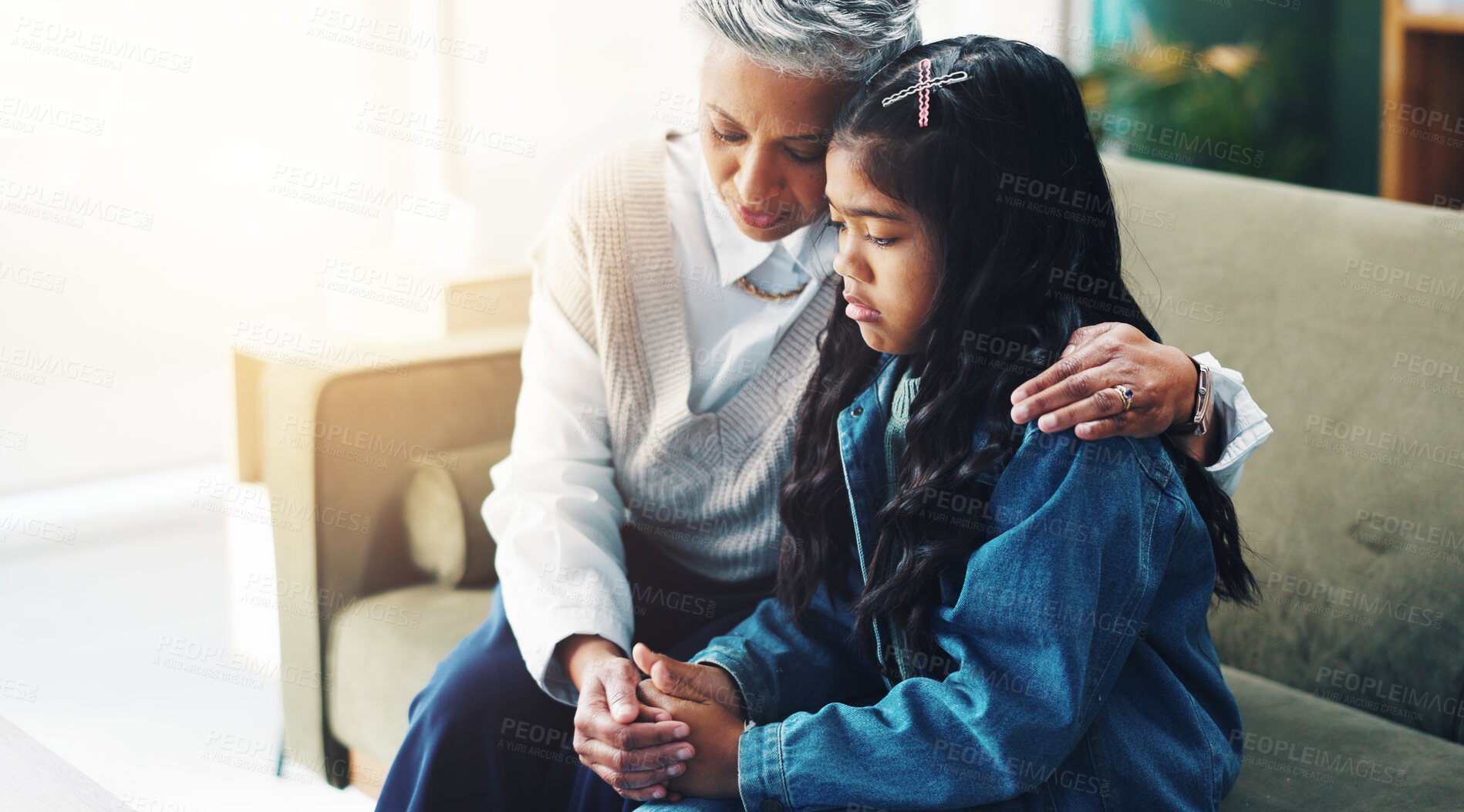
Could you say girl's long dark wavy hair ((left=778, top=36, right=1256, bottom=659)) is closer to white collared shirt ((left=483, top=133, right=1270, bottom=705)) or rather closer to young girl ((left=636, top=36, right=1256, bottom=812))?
young girl ((left=636, top=36, right=1256, bottom=812))

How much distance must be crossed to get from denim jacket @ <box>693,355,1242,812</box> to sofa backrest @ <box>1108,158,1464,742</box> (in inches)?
14.8

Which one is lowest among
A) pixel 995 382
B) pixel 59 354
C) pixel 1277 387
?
pixel 59 354

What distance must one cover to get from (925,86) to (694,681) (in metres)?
0.56

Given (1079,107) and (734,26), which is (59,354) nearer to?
(734,26)

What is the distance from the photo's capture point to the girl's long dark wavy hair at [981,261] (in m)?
0.96

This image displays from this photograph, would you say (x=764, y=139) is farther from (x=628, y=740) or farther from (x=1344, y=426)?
(x=1344, y=426)

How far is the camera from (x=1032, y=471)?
0.94 meters

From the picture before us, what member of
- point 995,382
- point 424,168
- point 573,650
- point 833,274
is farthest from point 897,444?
point 424,168

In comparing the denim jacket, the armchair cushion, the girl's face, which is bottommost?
the armchair cushion

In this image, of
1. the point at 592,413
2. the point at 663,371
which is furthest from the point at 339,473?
the point at 663,371

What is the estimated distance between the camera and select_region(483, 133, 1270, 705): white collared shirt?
123 cm

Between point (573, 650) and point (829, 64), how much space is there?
0.62 m

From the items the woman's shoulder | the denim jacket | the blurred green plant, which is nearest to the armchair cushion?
the woman's shoulder

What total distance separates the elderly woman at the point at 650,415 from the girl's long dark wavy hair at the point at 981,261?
3.8 inches
